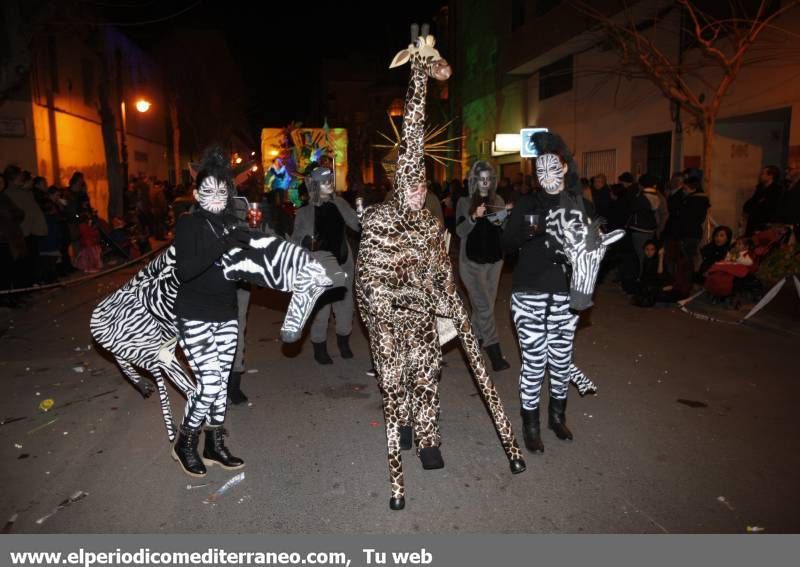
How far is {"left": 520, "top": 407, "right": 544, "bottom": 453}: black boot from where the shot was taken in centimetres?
438

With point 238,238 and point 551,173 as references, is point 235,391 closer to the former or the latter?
point 238,238

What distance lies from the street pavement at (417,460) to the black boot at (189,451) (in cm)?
8

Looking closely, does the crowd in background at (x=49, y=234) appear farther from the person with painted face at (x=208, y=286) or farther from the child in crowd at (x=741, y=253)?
the child in crowd at (x=741, y=253)

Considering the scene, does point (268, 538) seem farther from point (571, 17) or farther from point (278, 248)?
point (571, 17)

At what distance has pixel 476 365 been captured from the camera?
388 cm

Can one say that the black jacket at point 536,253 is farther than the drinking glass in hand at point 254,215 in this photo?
No

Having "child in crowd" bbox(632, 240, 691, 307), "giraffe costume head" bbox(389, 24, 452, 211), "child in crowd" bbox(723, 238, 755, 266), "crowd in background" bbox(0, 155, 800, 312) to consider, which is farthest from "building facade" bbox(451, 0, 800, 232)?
"giraffe costume head" bbox(389, 24, 452, 211)

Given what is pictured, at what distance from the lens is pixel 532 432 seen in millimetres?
4418

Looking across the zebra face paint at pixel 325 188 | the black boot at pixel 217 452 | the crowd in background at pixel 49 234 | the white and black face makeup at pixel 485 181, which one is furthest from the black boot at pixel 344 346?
the crowd in background at pixel 49 234

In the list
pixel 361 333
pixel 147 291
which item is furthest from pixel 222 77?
pixel 147 291

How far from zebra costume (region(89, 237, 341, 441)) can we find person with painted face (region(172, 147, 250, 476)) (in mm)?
131

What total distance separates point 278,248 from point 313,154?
1410cm

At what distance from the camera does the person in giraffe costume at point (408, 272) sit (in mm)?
3855

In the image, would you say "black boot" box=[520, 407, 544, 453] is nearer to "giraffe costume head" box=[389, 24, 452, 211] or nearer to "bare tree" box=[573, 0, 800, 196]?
"giraffe costume head" box=[389, 24, 452, 211]
